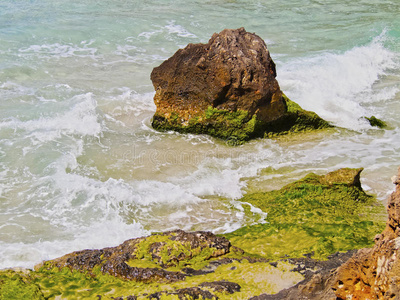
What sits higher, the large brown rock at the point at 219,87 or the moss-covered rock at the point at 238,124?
the large brown rock at the point at 219,87

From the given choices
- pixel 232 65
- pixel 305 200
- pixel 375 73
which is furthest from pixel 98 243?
pixel 375 73

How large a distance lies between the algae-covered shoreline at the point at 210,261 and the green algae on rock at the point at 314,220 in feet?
0.05

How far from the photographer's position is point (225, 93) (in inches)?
380

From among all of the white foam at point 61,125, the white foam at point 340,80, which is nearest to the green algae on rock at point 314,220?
the white foam at point 340,80

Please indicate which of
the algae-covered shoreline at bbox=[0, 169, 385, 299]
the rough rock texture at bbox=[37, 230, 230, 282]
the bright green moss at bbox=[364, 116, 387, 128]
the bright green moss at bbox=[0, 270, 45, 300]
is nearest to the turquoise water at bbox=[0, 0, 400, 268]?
the bright green moss at bbox=[364, 116, 387, 128]

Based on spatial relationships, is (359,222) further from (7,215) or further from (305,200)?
(7,215)

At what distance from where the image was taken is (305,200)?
6.95 meters

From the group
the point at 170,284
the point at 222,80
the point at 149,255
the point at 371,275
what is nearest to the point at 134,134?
the point at 222,80

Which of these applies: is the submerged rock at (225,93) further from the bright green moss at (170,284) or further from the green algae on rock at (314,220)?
the bright green moss at (170,284)

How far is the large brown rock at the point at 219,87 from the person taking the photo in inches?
376

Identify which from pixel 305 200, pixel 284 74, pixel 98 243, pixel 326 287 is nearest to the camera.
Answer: pixel 326 287

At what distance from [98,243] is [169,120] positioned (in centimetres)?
443

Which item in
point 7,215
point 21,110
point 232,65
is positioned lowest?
point 7,215

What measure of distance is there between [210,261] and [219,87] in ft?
17.2
